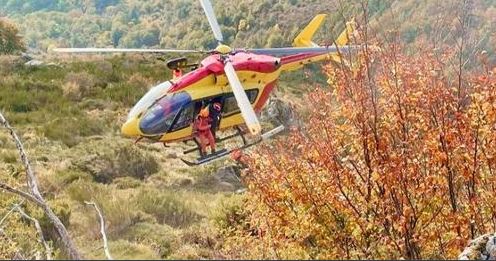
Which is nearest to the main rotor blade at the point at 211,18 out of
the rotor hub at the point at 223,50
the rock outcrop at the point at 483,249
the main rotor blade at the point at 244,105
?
the rotor hub at the point at 223,50

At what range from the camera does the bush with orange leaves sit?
6.03m

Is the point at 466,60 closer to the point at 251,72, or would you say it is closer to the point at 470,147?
the point at 470,147

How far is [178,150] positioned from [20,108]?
5.38 metres

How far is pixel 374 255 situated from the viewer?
233 inches

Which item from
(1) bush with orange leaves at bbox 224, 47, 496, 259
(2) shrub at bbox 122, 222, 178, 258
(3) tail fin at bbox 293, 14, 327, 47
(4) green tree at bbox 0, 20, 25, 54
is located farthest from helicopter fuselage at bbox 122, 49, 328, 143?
(4) green tree at bbox 0, 20, 25, 54

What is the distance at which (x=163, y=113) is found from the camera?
1199 centimetres

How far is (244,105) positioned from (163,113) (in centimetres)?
285

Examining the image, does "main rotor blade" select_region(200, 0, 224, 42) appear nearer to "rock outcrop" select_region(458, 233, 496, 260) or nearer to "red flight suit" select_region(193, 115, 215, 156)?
"red flight suit" select_region(193, 115, 215, 156)

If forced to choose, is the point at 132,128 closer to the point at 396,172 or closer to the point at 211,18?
the point at 211,18

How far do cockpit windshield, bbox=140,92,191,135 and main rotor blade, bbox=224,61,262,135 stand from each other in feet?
3.29

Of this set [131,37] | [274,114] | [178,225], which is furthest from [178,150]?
[131,37]

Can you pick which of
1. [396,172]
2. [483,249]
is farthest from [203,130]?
[483,249]

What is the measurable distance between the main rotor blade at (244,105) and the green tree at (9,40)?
899 inches

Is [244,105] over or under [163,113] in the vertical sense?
over
